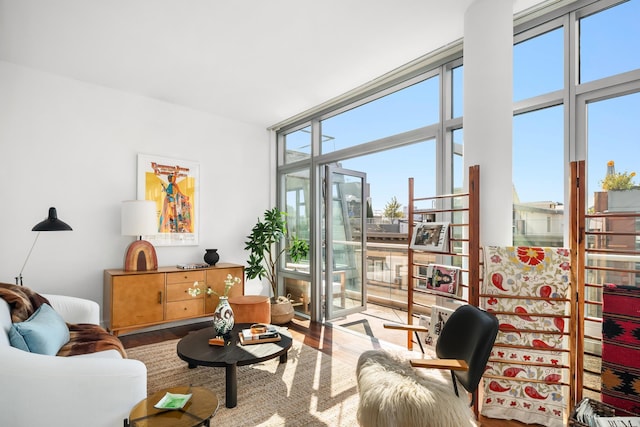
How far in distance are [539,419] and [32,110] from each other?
5.30 m

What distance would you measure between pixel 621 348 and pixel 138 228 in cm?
422

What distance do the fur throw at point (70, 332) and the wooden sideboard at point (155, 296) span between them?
2.88ft

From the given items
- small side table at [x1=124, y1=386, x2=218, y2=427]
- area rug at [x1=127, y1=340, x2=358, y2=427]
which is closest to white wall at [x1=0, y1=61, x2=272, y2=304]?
area rug at [x1=127, y1=340, x2=358, y2=427]

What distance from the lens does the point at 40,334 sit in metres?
2.13

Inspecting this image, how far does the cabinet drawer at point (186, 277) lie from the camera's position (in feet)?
13.4

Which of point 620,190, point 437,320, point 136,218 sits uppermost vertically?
point 620,190

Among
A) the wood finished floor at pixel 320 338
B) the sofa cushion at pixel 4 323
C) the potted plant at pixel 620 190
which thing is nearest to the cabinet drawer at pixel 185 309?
the wood finished floor at pixel 320 338

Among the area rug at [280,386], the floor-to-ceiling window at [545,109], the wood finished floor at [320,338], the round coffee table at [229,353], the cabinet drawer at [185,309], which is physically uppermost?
the floor-to-ceiling window at [545,109]

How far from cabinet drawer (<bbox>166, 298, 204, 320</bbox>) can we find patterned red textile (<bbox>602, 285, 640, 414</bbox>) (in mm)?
3907

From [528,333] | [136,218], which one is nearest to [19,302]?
[136,218]

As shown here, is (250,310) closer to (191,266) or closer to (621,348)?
(191,266)

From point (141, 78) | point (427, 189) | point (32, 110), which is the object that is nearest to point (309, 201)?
point (427, 189)

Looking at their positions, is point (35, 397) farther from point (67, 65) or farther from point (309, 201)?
point (309, 201)

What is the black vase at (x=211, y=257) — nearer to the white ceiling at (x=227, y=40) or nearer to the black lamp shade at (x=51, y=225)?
the black lamp shade at (x=51, y=225)
